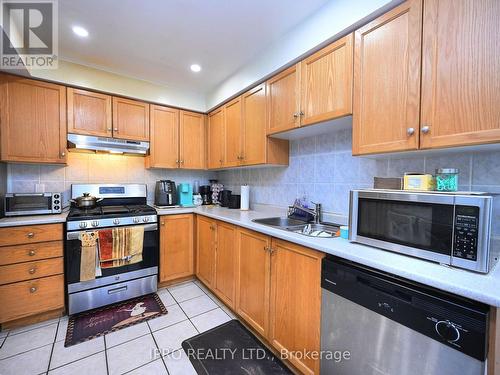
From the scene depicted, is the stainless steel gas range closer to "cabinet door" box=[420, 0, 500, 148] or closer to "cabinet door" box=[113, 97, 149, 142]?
"cabinet door" box=[113, 97, 149, 142]

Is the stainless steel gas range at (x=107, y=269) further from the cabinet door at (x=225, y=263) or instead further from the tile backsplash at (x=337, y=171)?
the tile backsplash at (x=337, y=171)

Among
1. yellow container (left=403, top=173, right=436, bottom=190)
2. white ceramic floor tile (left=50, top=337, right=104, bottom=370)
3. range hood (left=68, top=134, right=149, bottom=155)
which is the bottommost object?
white ceramic floor tile (left=50, top=337, right=104, bottom=370)

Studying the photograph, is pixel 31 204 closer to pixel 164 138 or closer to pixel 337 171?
pixel 164 138

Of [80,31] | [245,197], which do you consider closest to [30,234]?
[80,31]

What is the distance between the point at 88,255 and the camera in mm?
1916

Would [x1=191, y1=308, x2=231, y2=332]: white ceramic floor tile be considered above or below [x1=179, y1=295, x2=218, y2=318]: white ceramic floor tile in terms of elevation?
above

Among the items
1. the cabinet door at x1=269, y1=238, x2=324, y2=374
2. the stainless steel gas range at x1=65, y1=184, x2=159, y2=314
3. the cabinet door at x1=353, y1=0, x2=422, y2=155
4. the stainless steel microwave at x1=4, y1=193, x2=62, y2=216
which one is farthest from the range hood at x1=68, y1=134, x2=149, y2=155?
the cabinet door at x1=353, y1=0, x2=422, y2=155

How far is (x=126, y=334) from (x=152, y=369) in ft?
1.53

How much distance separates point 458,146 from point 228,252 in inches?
67.3

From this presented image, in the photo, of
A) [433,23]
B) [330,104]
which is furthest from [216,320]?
[433,23]

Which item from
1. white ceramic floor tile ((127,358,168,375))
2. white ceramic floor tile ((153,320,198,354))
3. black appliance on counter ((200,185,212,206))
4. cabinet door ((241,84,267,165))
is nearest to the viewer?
white ceramic floor tile ((127,358,168,375))

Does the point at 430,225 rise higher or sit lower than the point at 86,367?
higher

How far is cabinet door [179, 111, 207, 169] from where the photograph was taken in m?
2.87

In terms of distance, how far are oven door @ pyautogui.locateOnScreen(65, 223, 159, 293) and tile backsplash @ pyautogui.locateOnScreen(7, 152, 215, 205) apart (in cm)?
80
